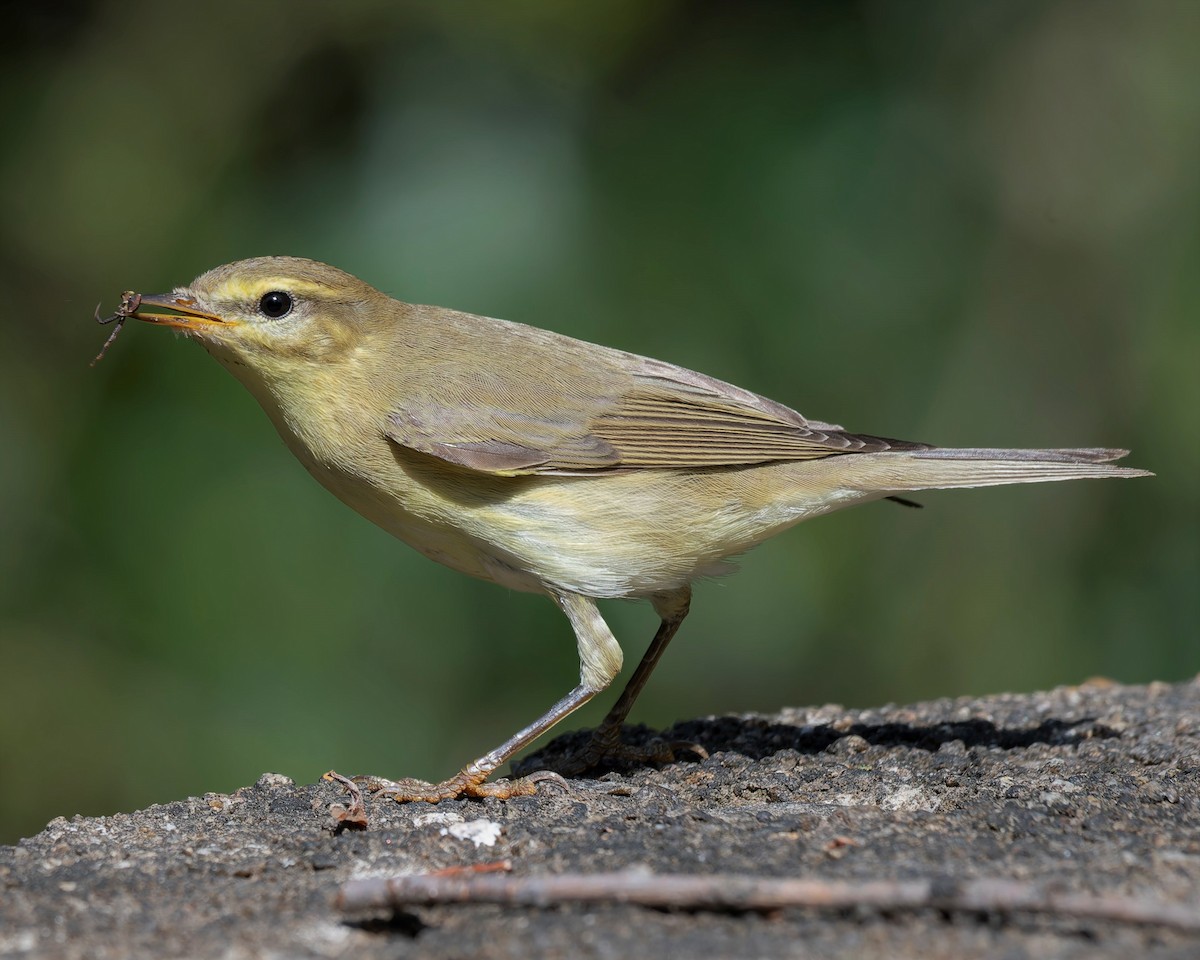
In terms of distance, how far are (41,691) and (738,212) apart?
159 inches

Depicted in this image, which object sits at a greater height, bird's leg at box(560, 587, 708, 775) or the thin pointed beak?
the thin pointed beak

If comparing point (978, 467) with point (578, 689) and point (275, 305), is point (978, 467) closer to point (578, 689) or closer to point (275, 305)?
point (578, 689)

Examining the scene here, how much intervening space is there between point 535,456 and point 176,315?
4.64 feet

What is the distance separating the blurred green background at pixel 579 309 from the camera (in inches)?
235

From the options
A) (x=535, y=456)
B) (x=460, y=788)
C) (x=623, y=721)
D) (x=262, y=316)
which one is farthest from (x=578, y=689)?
(x=262, y=316)

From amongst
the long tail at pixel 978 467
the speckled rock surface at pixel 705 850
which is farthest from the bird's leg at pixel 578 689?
the long tail at pixel 978 467

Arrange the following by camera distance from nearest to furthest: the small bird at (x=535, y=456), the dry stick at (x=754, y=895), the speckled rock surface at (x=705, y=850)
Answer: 1. the dry stick at (x=754, y=895)
2. the speckled rock surface at (x=705, y=850)
3. the small bird at (x=535, y=456)

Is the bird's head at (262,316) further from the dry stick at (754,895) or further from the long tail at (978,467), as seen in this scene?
the dry stick at (754,895)

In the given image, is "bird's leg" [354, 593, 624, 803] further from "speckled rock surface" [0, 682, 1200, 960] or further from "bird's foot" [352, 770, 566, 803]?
"speckled rock surface" [0, 682, 1200, 960]

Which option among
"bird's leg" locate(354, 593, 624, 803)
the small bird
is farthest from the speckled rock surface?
the small bird

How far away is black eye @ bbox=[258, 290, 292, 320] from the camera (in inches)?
187

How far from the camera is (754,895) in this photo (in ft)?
8.77

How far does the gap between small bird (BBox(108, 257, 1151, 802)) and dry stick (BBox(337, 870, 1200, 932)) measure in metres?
1.60

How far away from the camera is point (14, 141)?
639 centimetres
